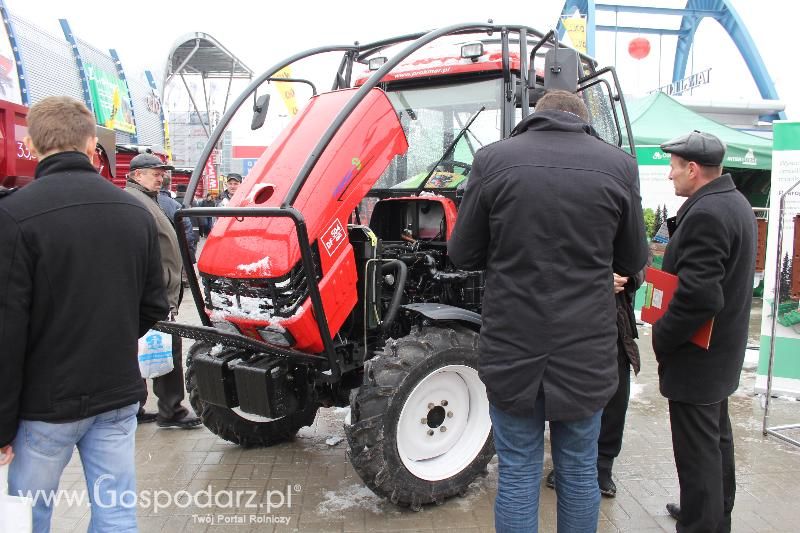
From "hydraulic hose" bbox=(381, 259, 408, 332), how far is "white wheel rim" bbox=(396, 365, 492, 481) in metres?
0.38

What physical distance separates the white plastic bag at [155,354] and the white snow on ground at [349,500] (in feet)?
5.48

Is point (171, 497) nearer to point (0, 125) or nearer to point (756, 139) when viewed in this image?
point (0, 125)

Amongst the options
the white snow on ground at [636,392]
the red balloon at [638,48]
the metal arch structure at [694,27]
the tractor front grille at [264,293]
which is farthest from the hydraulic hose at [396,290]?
the metal arch structure at [694,27]

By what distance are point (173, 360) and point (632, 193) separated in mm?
3597

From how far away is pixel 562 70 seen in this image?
3105mm

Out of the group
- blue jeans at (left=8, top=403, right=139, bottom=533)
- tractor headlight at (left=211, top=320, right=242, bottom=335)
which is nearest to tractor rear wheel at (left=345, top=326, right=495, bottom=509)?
tractor headlight at (left=211, top=320, right=242, bottom=335)

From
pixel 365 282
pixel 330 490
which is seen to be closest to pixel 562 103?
pixel 365 282

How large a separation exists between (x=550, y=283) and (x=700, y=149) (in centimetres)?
117

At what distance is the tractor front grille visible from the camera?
3143 millimetres

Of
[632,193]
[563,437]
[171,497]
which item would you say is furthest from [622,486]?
[171,497]

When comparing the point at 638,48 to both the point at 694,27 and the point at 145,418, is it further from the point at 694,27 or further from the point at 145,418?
the point at 145,418

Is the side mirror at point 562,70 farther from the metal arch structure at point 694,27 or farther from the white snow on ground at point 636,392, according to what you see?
the metal arch structure at point 694,27

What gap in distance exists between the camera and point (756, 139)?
34.9 ft

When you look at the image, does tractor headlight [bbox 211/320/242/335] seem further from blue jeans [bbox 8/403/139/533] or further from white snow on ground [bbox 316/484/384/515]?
blue jeans [bbox 8/403/139/533]
